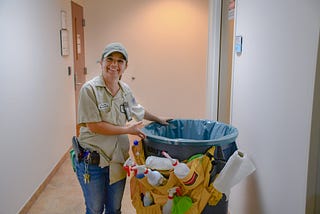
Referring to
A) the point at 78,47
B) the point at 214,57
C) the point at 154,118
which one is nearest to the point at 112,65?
the point at 154,118

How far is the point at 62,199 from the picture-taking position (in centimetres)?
286

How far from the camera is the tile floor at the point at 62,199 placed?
2.66 meters

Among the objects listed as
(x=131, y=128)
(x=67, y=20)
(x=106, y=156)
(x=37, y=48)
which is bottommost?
(x=106, y=156)

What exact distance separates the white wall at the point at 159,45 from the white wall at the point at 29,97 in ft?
4.14

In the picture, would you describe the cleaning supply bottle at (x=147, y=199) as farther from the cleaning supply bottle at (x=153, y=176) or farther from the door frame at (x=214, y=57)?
the door frame at (x=214, y=57)

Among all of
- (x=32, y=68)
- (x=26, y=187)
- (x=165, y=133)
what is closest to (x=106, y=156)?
(x=165, y=133)

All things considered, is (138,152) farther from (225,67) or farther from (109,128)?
(225,67)

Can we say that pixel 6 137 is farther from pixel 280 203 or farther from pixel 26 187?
pixel 280 203

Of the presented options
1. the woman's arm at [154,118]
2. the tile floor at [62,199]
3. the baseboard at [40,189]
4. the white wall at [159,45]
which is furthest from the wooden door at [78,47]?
the woman's arm at [154,118]

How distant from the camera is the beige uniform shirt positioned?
169 centimetres

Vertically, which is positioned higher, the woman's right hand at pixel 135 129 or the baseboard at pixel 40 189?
the woman's right hand at pixel 135 129

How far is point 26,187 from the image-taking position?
103 inches

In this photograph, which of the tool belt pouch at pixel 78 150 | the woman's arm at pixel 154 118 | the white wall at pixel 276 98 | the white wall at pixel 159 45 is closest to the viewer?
the white wall at pixel 276 98

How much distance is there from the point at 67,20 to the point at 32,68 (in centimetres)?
139
